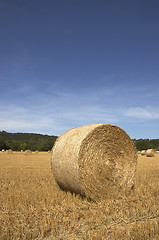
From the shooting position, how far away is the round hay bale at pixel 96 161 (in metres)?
5.51

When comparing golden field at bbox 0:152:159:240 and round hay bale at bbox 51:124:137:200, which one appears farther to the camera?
round hay bale at bbox 51:124:137:200

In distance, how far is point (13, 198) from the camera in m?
5.24

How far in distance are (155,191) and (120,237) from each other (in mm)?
3109

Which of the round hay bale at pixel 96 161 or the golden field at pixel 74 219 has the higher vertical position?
the round hay bale at pixel 96 161

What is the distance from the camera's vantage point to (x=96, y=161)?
5863 millimetres

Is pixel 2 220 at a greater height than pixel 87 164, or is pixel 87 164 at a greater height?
pixel 87 164

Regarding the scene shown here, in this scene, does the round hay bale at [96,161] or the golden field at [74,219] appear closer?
the golden field at [74,219]

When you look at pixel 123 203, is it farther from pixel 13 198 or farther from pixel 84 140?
pixel 13 198

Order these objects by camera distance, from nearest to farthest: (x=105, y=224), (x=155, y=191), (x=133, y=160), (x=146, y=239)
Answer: (x=146, y=239) → (x=105, y=224) → (x=155, y=191) → (x=133, y=160)

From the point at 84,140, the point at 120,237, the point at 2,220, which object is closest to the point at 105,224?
the point at 120,237

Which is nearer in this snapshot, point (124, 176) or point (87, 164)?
point (87, 164)

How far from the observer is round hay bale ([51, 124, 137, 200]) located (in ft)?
18.1

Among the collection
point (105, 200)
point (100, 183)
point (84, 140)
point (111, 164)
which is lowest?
point (105, 200)

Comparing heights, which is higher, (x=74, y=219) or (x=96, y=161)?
(x=96, y=161)
